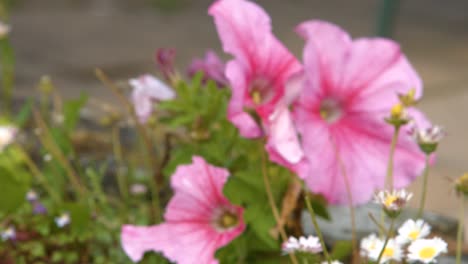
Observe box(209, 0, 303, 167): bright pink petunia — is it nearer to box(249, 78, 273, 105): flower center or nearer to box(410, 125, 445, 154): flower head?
box(249, 78, 273, 105): flower center

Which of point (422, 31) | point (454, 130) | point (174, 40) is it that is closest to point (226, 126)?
point (454, 130)

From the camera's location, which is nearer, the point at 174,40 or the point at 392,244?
the point at 392,244

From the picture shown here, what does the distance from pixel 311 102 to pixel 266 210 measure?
0.57 feet

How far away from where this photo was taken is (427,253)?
811mm

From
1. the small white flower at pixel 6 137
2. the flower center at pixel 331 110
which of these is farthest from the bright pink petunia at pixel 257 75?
the small white flower at pixel 6 137

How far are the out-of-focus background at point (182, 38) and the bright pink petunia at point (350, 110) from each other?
180 centimetres

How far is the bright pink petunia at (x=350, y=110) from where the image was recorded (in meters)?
1.11

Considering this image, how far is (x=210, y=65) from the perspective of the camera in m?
1.29

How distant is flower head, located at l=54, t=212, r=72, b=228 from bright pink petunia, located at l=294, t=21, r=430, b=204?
Result: 1.92 ft

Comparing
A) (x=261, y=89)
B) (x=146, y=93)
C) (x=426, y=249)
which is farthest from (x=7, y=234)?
(x=426, y=249)

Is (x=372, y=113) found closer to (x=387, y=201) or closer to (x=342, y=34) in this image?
(x=342, y=34)

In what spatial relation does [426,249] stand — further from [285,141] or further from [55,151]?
[55,151]

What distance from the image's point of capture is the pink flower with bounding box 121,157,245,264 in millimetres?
1070

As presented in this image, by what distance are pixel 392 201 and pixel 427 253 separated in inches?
2.6
